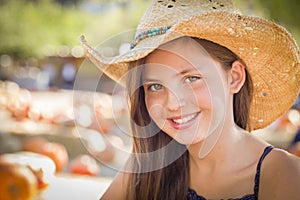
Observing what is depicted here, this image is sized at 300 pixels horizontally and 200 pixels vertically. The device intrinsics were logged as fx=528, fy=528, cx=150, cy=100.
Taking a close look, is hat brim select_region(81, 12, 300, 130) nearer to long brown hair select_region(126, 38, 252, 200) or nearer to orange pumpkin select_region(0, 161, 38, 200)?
long brown hair select_region(126, 38, 252, 200)

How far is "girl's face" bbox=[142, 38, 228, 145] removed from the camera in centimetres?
112

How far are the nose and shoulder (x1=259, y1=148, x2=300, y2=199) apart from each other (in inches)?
8.8

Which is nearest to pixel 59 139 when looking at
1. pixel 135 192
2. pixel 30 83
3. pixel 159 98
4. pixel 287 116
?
pixel 287 116

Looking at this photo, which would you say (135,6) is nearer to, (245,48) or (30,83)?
(30,83)

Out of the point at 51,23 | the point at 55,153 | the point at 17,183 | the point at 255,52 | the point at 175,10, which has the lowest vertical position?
the point at 51,23

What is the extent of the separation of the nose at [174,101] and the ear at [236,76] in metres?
0.15

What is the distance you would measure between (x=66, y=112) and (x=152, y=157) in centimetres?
346

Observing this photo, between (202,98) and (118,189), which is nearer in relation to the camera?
(202,98)

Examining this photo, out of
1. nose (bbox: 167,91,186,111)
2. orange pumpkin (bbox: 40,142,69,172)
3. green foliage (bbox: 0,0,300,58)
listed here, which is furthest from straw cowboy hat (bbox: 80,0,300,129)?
green foliage (bbox: 0,0,300,58)

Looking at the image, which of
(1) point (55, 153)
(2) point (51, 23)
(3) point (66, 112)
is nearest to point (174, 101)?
(1) point (55, 153)

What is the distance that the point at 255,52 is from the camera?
48.9 inches

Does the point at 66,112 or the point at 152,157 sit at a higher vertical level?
the point at 152,157

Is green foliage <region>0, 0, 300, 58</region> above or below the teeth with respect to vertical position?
below

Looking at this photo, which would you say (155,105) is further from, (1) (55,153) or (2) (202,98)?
(1) (55,153)
